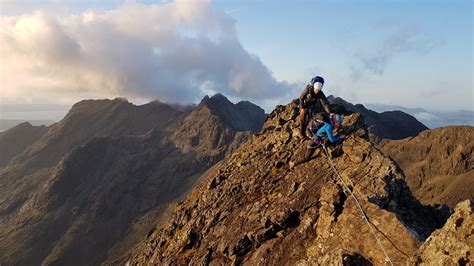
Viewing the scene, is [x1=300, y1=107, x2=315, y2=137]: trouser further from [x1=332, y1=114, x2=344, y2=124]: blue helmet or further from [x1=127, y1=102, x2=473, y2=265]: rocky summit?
[x1=332, y1=114, x2=344, y2=124]: blue helmet

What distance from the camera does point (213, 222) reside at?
37.7 m

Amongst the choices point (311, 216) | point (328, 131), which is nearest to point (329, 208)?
point (311, 216)

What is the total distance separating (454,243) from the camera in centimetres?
1609

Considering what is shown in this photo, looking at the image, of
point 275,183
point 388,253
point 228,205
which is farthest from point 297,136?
point 388,253

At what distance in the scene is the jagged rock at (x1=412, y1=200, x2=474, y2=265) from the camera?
51.2ft

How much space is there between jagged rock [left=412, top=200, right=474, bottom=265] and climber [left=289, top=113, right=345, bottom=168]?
16.3 m

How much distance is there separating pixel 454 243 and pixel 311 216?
12806 millimetres

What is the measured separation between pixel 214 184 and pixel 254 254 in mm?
16052

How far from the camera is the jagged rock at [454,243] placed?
1562cm

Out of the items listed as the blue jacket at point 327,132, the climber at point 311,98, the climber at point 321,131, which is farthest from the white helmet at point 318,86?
the blue jacket at point 327,132

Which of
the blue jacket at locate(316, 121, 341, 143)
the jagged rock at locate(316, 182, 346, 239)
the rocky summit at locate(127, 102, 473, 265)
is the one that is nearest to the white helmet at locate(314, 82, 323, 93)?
the blue jacket at locate(316, 121, 341, 143)

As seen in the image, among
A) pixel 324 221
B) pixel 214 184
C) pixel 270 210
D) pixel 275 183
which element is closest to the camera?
pixel 324 221

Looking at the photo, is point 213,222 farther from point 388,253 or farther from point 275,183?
point 388,253

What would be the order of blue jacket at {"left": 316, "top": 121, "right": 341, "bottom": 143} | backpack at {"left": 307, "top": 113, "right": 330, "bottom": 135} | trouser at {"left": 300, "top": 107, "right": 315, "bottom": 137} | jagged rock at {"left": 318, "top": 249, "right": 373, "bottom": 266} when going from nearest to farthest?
jagged rock at {"left": 318, "top": 249, "right": 373, "bottom": 266} < blue jacket at {"left": 316, "top": 121, "right": 341, "bottom": 143} < backpack at {"left": 307, "top": 113, "right": 330, "bottom": 135} < trouser at {"left": 300, "top": 107, "right": 315, "bottom": 137}
